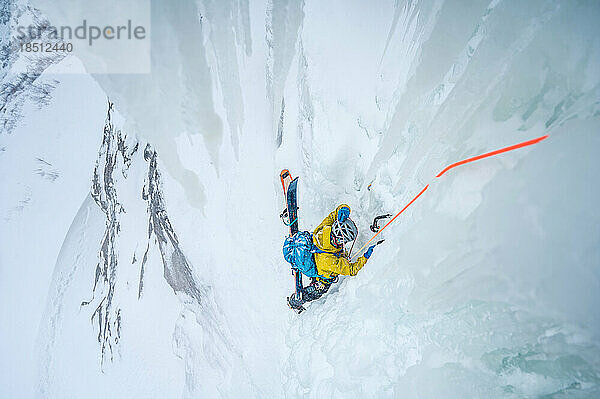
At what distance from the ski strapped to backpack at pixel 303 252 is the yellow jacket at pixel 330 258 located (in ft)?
0.23

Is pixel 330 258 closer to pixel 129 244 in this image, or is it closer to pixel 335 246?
pixel 335 246

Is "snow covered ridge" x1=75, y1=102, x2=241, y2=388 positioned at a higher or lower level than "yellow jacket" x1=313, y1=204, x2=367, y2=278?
higher

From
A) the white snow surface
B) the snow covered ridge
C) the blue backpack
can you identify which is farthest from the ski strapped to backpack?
the snow covered ridge

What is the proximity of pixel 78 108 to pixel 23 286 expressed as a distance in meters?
3.38

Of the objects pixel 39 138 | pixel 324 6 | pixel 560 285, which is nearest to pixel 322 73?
pixel 324 6

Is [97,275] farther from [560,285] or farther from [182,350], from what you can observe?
[560,285]

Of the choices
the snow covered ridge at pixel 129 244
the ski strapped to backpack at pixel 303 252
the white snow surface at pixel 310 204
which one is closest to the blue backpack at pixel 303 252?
the ski strapped to backpack at pixel 303 252

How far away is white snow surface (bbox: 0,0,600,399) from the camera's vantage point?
5.63ft

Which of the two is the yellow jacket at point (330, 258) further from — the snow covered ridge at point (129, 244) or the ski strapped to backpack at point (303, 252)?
the snow covered ridge at point (129, 244)

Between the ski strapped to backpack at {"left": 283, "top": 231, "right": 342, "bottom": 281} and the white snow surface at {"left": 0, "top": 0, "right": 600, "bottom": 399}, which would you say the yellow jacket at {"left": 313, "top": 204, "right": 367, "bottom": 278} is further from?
the white snow surface at {"left": 0, "top": 0, "right": 600, "bottom": 399}

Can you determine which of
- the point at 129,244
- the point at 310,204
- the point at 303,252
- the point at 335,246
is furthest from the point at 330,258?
the point at 129,244

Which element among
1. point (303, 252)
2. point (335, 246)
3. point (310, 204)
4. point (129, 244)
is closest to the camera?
point (335, 246)

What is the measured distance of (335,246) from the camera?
10.6ft

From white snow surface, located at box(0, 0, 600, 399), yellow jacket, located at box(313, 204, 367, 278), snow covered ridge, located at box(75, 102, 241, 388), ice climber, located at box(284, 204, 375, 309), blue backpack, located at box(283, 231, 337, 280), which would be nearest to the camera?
white snow surface, located at box(0, 0, 600, 399)
